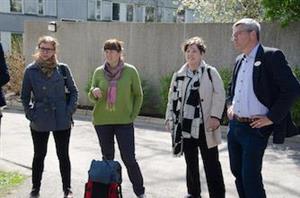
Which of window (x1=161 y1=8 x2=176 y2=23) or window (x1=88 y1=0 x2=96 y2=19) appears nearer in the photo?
window (x1=88 y1=0 x2=96 y2=19)

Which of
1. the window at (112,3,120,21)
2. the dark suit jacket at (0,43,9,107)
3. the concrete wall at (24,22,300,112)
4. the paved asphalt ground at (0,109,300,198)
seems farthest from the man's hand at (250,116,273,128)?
the window at (112,3,120,21)

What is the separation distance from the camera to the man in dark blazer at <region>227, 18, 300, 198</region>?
4.16 metres

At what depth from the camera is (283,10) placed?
1033cm

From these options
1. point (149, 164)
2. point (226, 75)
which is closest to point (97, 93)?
point (149, 164)

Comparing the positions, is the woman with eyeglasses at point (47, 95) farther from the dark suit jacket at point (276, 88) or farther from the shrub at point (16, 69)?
the shrub at point (16, 69)

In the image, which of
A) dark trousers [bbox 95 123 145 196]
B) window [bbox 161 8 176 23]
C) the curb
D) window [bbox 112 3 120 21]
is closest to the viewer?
dark trousers [bbox 95 123 145 196]

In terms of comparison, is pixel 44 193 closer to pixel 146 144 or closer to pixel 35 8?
pixel 146 144

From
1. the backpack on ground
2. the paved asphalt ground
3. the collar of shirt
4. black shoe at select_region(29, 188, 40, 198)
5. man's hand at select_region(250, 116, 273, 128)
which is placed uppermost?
the collar of shirt

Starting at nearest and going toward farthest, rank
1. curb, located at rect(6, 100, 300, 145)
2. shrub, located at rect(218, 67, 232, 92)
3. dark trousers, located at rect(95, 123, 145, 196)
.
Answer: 1. dark trousers, located at rect(95, 123, 145, 196)
2. curb, located at rect(6, 100, 300, 145)
3. shrub, located at rect(218, 67, 232, 92)

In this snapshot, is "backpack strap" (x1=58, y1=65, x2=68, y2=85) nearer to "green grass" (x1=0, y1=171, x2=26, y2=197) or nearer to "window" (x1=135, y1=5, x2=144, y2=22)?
"green grass" (x1=0, y1=171, x2=26, y2=197)

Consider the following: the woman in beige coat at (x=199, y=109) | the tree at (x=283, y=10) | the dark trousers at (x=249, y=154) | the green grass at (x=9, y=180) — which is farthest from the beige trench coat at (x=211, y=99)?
→ the tree at (x=283, y=10)

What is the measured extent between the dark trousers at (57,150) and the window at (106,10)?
30.6 metres

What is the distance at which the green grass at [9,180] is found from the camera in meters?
6.12

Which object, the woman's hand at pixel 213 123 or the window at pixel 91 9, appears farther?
the window at pixel 91 9
